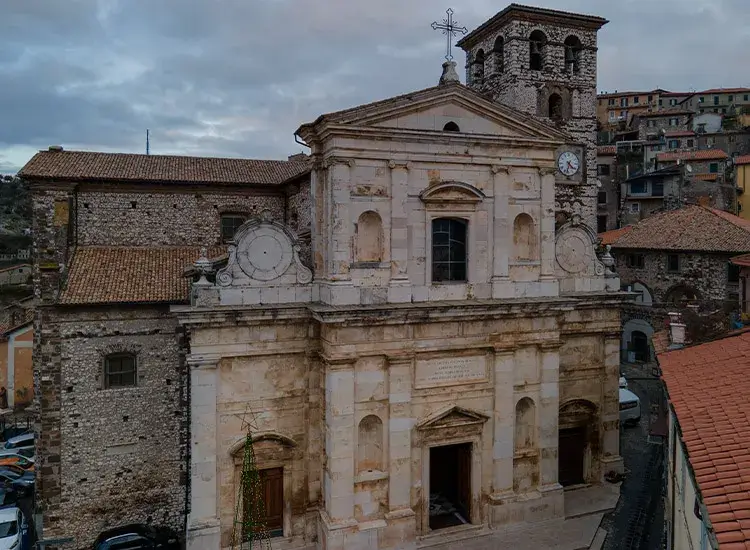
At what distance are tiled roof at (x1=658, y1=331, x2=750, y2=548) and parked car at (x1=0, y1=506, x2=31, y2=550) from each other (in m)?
18.1

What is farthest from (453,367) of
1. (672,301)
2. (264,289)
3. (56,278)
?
(672,301)

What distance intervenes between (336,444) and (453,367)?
364cm

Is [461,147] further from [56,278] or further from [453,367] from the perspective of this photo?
[56,278]

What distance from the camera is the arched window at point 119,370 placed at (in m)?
17.1

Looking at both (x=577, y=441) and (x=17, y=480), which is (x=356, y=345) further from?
(x=17, y=480)

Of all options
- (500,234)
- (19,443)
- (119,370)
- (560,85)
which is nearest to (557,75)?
(560,85)

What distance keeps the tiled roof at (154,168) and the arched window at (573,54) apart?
10.3 meters

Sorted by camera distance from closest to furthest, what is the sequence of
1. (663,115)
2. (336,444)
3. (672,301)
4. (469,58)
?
(336,444), (469,58), (672,301), (663,115)

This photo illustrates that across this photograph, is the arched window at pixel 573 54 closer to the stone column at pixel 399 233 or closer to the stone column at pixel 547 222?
the stone column at pixel 547 222

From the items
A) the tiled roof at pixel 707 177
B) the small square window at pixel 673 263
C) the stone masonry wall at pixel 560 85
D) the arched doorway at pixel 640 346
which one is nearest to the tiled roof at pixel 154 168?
the stone masonry wall at pixel 560 85

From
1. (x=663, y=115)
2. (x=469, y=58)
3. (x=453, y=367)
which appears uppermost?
(x=663, y=115)

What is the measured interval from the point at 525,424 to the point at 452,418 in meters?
2.51

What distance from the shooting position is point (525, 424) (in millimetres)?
16375

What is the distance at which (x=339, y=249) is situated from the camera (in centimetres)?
1420
